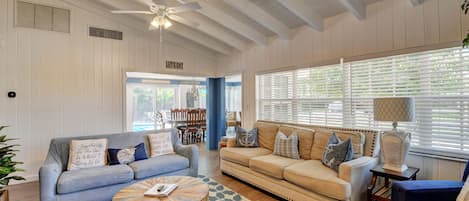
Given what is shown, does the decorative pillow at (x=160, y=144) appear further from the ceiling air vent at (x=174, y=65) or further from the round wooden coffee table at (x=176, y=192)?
the ceiling air vent at (x=174, y=65)

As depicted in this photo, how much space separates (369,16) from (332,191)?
97.0 inches

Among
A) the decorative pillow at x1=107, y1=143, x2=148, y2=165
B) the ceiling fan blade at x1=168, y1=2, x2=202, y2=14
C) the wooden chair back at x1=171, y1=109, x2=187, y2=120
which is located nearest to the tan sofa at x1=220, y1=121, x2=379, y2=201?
the decorative pillow at x1=107, y1=143, x2=148, y2=165

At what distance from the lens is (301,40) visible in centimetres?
428

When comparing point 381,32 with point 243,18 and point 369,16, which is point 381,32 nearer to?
point 369,16

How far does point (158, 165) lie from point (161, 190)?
1.17 metres

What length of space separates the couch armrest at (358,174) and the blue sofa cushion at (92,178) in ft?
8.84

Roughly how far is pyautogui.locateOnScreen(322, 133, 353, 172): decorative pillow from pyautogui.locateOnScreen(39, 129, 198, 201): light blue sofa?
2036 mm

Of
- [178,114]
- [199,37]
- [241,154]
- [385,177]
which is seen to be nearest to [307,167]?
[385,177]

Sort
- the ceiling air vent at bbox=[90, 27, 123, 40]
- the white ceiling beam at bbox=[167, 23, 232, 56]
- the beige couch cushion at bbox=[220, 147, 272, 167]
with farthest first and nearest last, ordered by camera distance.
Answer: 1. the white ceiling beam at bbox=[167, 23, 232, 56]
2. the ceiling air vent at bbox=[90, 27, 123, 40]
3. the beige couch cushion at bbox=[220, 147, 272, 167]

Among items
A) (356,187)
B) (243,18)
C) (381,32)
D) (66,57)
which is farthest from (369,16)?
(66,57)

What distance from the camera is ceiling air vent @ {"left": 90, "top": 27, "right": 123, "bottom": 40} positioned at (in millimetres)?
4711

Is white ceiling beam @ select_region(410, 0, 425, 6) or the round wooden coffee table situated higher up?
white ceiling beam @ select_region(410, 0, 425, 6)

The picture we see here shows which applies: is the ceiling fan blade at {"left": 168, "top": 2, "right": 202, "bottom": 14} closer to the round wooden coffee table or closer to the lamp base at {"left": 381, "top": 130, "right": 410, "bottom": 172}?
the round wooden coffee table

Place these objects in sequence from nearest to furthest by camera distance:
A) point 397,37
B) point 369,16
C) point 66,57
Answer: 1. point 397,37
2. point 369,16
3. point 66,57
